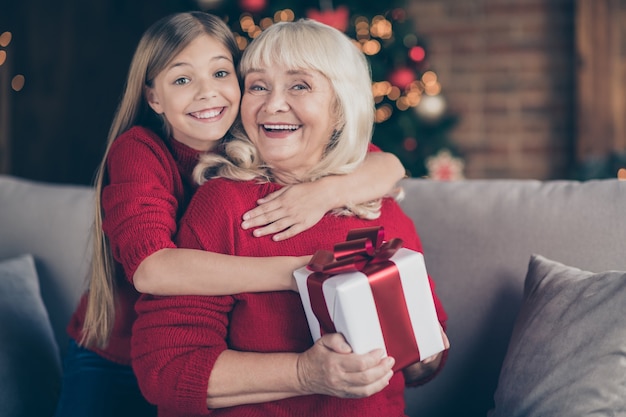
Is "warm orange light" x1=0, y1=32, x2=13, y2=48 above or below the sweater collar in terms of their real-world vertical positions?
above

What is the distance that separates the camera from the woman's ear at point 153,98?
1601 millimetres

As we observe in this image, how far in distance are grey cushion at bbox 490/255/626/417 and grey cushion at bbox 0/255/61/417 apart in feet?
3.65

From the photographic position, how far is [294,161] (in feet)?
4.69

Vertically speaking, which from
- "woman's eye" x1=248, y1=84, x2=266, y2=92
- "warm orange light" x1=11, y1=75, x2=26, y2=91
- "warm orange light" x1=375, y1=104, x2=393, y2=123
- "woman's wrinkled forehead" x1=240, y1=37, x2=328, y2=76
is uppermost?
"woman's wrinkled forehead" x1=240, y1=37, x2=328, y2=76

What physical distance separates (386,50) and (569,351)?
2219 mm

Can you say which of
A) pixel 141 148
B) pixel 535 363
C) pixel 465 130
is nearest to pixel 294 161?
pixel 141 148

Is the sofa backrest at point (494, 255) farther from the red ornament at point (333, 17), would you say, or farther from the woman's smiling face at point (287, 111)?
the red ornament at point (333, 17)

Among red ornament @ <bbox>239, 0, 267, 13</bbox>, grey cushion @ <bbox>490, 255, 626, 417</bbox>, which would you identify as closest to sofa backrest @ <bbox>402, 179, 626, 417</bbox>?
grey cushion @ <bbox>490, 255, 626, 417</bbox>

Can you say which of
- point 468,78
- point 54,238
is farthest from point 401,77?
point 54,238

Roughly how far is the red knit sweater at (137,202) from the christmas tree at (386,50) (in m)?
1.82

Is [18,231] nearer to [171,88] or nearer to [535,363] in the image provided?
[171,88]

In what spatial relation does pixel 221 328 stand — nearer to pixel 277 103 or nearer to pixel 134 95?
pixel 277 103

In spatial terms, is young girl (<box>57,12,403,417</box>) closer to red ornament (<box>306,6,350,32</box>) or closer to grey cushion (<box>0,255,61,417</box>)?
grey cushion (<box>0,255,61,417</box>)

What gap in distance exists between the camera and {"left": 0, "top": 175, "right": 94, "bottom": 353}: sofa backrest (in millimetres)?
1988
